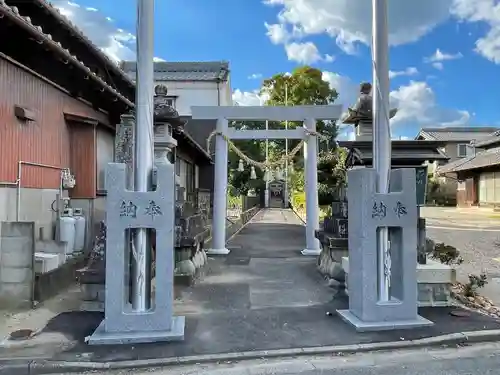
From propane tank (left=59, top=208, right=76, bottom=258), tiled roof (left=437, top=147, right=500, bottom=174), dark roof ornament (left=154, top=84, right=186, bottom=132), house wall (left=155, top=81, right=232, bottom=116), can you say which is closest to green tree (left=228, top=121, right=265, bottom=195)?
house wall (left=155, top=81, right=232, bottom=116)

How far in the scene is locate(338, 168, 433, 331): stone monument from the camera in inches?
227

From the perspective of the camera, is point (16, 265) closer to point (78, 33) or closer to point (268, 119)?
point (78, 33)

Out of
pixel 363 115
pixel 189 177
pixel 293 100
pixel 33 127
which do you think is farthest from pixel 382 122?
pixel 293 100

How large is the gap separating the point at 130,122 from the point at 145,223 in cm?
433

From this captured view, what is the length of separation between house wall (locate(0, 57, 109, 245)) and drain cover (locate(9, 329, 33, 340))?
2297mm

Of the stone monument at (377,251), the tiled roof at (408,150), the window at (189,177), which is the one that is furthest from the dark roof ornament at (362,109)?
the window at (189,177)

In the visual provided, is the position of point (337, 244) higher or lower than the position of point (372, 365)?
higher

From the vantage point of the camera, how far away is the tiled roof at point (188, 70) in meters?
28.6

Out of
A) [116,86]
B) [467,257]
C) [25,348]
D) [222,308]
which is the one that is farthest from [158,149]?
[467,257]

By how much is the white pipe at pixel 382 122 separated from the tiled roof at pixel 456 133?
47.6 metres

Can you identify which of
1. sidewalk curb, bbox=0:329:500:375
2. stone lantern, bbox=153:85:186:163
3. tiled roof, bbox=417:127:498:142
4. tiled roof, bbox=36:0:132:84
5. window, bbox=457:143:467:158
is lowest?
sidewalk curb, bbox=0:329:500:375

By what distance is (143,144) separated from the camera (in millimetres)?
5504

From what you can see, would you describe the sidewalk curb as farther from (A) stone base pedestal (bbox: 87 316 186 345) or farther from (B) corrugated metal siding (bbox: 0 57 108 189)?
(B) corrugated metal siding (bbox: 0 57 108 189)

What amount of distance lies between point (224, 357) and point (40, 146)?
5.79m
